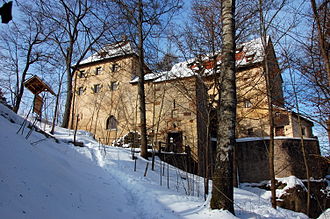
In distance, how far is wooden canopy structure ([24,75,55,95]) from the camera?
11.8m

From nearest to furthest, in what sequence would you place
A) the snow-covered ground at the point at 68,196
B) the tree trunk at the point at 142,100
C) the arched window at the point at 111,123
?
1. the snow-covered ground at the point at 68,196
2. the tree trunk at the point at 142,100
3. the arched window at the point at 111,123

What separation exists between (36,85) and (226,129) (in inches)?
442

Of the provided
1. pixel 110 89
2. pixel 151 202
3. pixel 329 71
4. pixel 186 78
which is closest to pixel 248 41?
pixel 186 78

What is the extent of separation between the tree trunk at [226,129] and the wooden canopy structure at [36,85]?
413 inches

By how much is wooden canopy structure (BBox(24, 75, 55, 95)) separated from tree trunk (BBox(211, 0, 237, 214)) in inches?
413

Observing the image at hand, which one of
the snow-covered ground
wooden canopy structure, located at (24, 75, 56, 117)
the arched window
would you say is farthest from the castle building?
the snow-covered ground

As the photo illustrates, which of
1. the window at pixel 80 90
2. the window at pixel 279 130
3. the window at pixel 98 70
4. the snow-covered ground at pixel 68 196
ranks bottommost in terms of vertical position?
the snow-covered ground at pixel 68 196

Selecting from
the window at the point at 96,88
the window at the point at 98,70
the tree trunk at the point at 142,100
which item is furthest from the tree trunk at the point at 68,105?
the window at the point at 98,70

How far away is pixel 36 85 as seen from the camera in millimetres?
12078

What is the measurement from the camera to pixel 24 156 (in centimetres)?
398

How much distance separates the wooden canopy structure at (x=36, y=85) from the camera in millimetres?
11800

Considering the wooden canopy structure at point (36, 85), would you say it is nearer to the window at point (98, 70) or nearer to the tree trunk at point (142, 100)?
the tree trunk at point (142, 100)

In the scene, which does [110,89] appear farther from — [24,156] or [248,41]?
[24,156]

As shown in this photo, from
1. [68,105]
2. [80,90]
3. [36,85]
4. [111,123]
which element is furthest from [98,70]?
[36,85]
